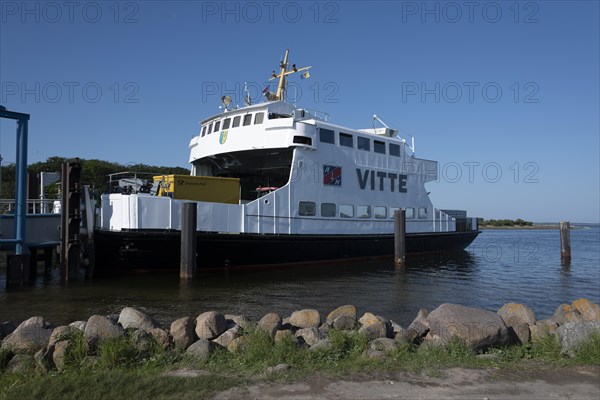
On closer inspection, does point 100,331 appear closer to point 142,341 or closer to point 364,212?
point 142,341

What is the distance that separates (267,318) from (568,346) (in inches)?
149

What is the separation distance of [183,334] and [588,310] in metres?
7.30

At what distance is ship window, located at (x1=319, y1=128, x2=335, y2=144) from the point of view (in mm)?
18656

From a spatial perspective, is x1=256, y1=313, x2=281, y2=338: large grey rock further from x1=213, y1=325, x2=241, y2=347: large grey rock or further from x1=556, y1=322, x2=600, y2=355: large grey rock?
x1=556, y1=322, x2=600, y2=355: large grey rock

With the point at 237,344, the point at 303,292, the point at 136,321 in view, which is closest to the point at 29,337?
the point at 136,321

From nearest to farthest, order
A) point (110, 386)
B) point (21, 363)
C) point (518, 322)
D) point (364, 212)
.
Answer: point (110, 386) → point (21, 363) → point (518, 322) → point (364, 212)

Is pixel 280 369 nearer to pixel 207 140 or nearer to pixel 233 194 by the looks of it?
pixel 233 194

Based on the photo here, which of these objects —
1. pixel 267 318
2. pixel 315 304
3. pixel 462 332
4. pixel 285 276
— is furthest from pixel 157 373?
pixel 285 276

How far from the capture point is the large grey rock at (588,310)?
832cm

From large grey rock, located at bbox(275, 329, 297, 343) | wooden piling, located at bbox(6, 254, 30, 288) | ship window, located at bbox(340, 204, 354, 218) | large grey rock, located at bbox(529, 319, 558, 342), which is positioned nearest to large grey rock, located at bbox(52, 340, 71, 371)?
large grey rock, located at bbox(275, 329, 297, 343)

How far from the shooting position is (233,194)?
1600 centimetres

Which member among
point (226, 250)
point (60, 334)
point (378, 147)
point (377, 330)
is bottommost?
point (377, 330)

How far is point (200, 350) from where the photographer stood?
5.49m

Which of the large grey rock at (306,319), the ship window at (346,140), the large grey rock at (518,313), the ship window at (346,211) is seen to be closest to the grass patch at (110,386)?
the large grey rock at (306,319)
